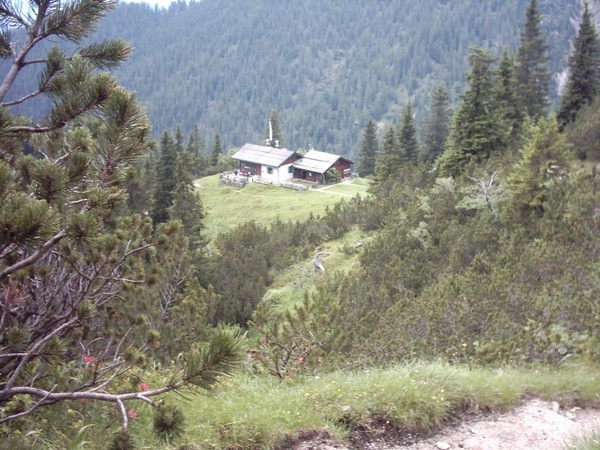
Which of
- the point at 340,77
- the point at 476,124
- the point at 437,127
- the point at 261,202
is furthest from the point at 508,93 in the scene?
the point at 340,77

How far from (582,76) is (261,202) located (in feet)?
76.9

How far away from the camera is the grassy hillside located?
121 ft

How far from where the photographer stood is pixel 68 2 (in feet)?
12.0

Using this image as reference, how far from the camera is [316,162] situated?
177ft

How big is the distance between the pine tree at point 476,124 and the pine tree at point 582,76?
464 cm

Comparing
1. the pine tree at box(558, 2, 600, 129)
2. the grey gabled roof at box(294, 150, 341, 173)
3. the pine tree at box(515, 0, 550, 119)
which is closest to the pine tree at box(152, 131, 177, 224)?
the pine tree at box(515, 0, 550, 119)

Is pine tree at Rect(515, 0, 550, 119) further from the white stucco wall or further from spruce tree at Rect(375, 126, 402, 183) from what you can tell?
the white stucco wall

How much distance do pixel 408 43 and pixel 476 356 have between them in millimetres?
184084

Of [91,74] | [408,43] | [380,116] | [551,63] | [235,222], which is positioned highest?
[408,43]

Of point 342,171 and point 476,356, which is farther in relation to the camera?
point 342,171

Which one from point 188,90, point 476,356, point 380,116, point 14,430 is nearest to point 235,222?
point 476,356

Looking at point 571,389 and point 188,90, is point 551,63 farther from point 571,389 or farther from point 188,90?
point 571,389

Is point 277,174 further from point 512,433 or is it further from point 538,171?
point 512,433

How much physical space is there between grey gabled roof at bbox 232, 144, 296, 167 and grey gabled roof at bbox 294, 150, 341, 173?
1369mm
